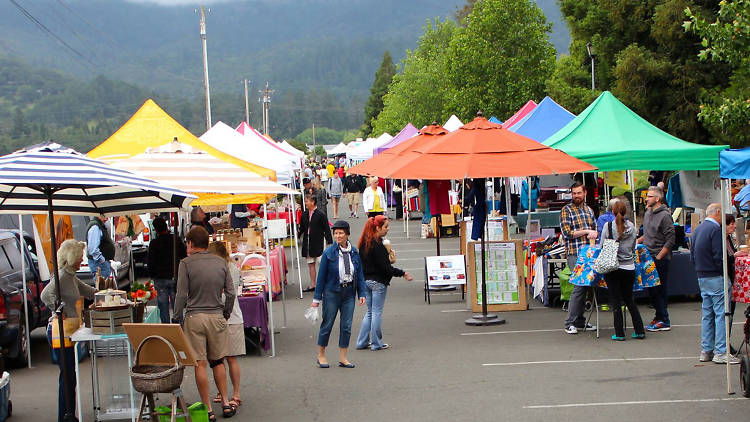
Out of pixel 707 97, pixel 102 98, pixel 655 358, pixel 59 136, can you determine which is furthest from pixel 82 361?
pixel 102 98

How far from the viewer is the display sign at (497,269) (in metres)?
13.9

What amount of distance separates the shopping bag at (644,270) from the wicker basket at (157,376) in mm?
6978

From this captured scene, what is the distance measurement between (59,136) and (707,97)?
10473 centimetres

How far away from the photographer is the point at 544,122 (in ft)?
65.9

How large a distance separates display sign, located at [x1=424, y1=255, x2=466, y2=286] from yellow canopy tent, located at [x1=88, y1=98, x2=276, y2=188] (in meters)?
3.42

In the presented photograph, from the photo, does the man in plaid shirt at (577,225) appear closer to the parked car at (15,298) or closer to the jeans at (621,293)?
the jeans at (621,293)

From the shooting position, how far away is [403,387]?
9492 mm

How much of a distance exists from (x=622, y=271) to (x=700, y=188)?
8.10 metres

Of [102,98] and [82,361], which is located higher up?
[102,98]

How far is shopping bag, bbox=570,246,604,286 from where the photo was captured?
11642mm

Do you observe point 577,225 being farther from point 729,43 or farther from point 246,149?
point 246,149

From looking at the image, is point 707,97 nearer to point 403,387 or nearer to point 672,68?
point 672,68

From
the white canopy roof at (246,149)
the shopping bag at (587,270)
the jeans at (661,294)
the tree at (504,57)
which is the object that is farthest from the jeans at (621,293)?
the tree at (504,57)

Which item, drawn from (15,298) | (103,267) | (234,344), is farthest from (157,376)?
(103,267)
